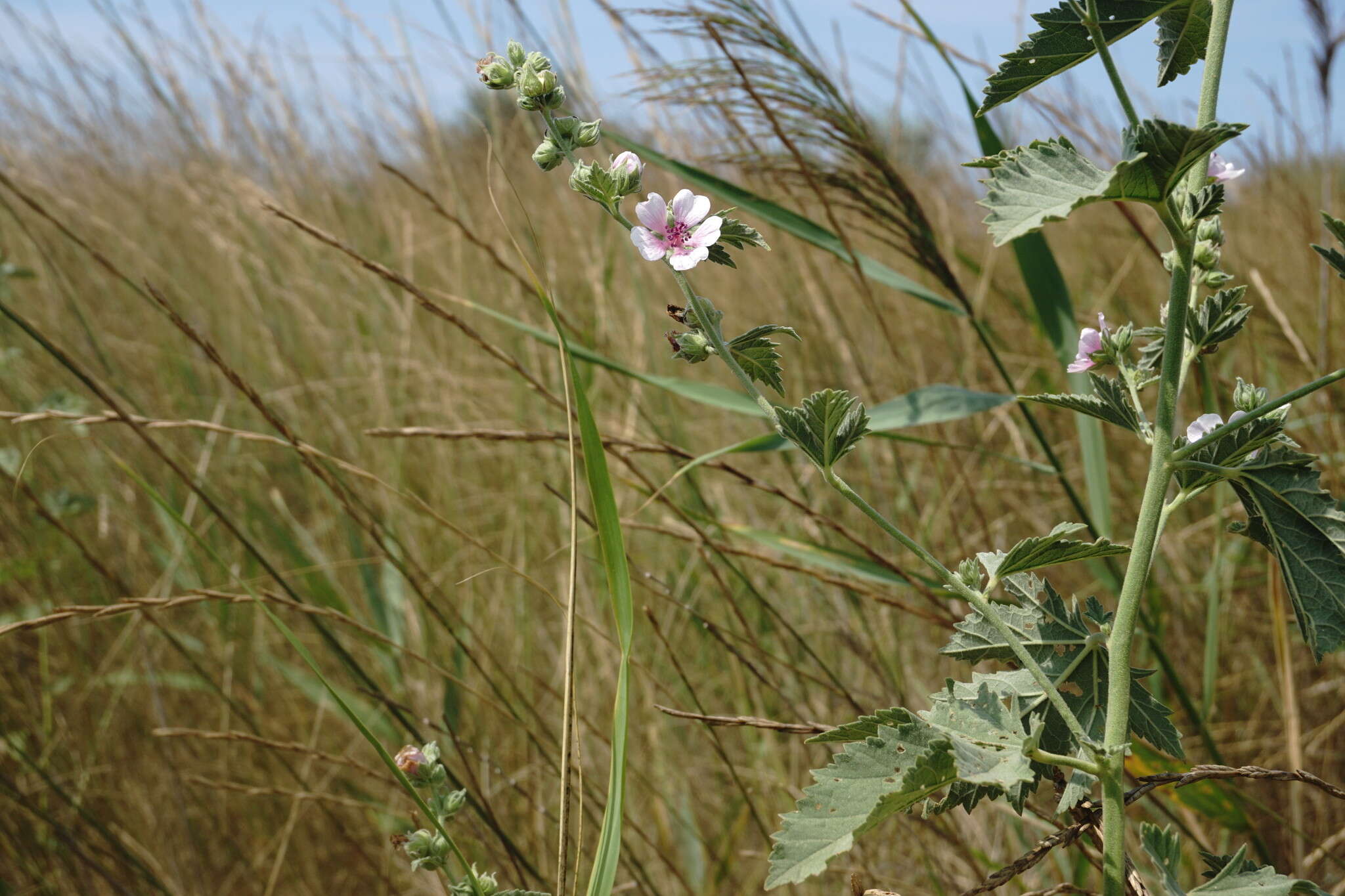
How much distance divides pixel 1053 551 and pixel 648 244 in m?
0.33

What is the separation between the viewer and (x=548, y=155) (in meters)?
0.66

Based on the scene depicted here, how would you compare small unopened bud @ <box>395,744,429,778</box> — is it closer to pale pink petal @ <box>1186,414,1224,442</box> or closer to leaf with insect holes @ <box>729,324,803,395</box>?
leaf with insect holes @ <box>729,324,803,395</box>

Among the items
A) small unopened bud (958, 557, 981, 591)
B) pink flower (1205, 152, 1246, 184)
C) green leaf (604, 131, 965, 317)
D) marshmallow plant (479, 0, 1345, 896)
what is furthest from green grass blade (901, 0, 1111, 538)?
small unopened bud (958, 557, 981, 591)

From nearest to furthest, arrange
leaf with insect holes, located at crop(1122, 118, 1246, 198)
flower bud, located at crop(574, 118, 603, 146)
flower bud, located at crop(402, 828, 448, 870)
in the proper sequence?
leaf with insect holes, located at crop(1122, 118, 1246, 198)
flower bud, located at crop(574, 118, 603, 146)
flower bud, located at crop(402, 828, 448, 870)

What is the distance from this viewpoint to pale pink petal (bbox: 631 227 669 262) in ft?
1.98

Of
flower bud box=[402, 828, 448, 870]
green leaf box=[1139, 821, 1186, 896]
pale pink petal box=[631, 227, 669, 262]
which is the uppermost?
pale pink petal box=[631, 227, 669, 262]

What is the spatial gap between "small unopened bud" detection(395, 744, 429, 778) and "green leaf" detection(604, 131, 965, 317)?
779mm

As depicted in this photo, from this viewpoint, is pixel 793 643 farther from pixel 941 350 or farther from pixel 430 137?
pixel 430 137

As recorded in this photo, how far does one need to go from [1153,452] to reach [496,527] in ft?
6.15

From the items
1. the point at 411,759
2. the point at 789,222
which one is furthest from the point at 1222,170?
the point at 411,759

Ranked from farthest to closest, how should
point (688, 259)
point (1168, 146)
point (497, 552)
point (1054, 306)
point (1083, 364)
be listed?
1. point (497, 552)
2. point (1054, 306)
3. point (1083, 364)
4. point (688, 259)
5. point (1168, 146)

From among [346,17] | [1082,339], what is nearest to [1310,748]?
[1082,339]

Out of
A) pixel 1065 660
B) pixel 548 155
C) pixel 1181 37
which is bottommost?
pixel 1065 660

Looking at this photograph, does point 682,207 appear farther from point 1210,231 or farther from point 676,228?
point 1210,231
